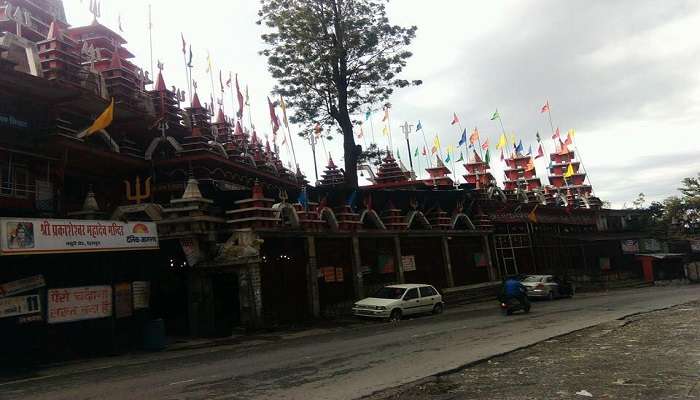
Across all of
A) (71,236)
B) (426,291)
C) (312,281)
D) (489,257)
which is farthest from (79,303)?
(489,257)

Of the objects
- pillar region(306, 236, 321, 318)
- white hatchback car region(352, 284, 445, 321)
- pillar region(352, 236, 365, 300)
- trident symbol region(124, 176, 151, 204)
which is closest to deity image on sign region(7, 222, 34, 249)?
trident symbol region(124, 176, 151, 204)

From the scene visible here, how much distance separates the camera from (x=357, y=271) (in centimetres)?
2509

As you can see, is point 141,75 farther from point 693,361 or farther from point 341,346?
point 693,361

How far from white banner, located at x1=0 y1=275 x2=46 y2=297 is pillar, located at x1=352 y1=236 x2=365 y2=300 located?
46.2ft

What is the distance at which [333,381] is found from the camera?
8.76 metres

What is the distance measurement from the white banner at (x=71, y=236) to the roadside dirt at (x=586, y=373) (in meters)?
10.3

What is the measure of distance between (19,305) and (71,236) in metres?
2.18

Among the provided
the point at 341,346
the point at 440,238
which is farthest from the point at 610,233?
the point at 341,346

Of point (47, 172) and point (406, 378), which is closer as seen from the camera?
point (406, 378)

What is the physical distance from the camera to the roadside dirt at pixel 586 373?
280 inches

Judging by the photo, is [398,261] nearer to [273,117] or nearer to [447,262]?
[447,262]

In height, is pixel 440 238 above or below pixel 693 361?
above

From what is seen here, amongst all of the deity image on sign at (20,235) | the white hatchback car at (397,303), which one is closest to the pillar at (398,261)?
the white hatchback car at (397,303)

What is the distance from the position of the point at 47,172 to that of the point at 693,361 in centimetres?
2049
